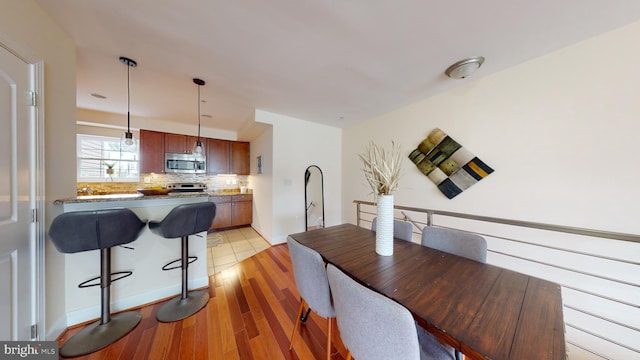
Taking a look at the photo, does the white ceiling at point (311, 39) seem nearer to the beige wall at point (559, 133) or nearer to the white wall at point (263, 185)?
the beige wall at point (559, 133)

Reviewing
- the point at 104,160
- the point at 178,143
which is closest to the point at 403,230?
the point at 178,143

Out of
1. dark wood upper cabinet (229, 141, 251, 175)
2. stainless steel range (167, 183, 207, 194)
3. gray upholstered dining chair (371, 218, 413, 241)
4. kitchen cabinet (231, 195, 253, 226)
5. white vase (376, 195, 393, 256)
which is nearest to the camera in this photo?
white vase (376, 195, 393, 256)

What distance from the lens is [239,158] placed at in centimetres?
457

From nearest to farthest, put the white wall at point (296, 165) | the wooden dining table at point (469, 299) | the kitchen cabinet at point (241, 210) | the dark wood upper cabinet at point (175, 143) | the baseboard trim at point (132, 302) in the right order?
the wooden dining table at point (469, 299), the baseboard trim at point (132, 302), the white wall at point (296, 165), the dark wood upper cabinet at point (175, 143), the kitchen cabinet at point (241, 210)

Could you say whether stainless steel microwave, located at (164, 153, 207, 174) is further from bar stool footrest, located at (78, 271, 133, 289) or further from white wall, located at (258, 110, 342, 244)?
bar stool footrest, located at (78, 271, 133, 289)

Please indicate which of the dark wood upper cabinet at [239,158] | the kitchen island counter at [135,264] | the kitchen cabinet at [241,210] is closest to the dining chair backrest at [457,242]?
the kitchen island counter at [135,264]

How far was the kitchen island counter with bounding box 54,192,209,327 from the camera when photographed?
1548mm

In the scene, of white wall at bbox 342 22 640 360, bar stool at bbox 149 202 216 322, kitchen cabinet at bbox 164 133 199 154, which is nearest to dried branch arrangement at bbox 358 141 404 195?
white wall at bbox 342 22 640 360

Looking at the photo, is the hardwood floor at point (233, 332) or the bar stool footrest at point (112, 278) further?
the bar stool footrest at point (112, 278)

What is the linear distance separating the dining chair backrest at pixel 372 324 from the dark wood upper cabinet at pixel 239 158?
4.25m

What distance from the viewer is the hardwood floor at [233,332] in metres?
1.33

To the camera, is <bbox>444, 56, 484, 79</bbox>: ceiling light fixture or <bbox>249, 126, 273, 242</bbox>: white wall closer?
<bbox>444, 56, 484, 79</bbox>: ceiling light fixture

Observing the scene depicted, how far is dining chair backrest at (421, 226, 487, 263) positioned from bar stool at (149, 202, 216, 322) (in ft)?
6.69

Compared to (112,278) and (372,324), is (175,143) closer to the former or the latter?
(112,278)
